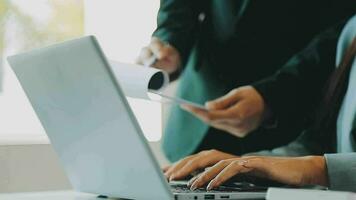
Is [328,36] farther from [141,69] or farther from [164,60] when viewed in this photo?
[141,69]

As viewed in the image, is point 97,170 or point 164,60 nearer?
point 97,170

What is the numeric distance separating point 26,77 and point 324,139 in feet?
3.12

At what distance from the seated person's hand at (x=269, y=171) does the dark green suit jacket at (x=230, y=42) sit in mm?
541

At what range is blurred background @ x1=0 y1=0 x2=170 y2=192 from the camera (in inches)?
65.3

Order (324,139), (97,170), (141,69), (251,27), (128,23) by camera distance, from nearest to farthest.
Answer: (97,170)
(141,69)
(324,139)
(251,27)
(128,23)

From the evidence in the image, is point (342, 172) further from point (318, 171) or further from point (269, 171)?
point (269, 171)

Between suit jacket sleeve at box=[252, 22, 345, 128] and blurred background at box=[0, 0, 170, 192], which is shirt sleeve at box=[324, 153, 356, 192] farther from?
blurred background at box=[0, 0, 170, 192]

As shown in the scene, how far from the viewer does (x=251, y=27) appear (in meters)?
1.73

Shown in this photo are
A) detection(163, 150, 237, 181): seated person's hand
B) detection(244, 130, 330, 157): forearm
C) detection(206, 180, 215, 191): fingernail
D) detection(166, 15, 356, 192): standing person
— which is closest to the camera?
detection(206, 180, 215, 191): fingernail

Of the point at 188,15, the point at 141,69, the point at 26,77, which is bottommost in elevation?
the point at 26,77

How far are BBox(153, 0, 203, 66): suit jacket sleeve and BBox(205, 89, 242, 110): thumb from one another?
0.16 metres

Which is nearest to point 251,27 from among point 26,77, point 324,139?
point 324,139

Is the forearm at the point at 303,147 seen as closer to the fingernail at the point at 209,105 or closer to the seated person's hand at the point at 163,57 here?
the fingernail at the point at 209,105

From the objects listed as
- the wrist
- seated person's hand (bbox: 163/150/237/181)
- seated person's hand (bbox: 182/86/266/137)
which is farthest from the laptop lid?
seated person's hand (bbox: 182/86/266/137)
